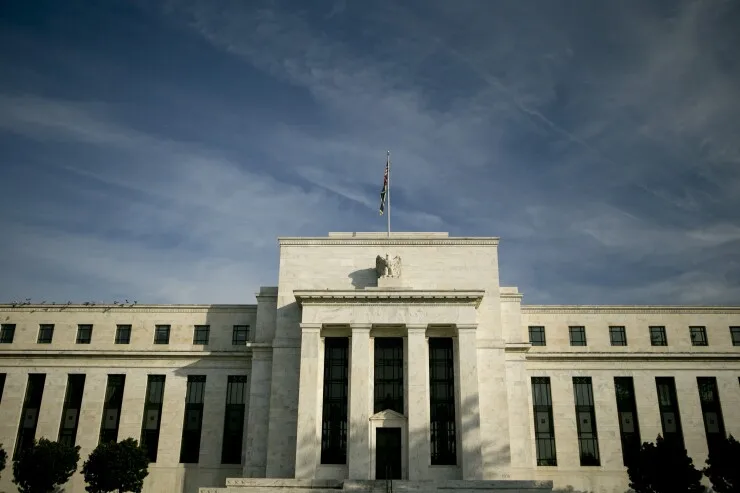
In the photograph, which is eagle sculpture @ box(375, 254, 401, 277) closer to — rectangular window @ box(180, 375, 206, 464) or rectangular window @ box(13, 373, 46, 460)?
rectangular window @ box(180, 375, 206, 464)

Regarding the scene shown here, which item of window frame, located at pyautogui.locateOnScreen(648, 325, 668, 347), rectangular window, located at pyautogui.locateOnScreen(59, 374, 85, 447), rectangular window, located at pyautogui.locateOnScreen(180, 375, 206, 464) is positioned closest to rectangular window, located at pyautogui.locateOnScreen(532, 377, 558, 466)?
window frame, located at pyautogui.locateOnScreen(648, 325, 668, 347)

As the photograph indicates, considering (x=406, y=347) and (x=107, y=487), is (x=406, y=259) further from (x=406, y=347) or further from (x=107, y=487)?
(x=107, y=487)

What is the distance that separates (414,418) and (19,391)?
32.4 meters

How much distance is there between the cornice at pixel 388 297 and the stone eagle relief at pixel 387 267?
8.59ft

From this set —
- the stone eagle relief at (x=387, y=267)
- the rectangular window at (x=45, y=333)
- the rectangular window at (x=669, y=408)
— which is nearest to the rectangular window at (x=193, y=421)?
the rectangular window at (x=45, y=333)

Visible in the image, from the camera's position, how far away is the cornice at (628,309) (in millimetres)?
53250

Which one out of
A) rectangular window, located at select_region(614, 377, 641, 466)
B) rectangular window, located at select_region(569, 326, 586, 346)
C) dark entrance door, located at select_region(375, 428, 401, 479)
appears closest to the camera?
dark entrance door, located at select_region(375, 428, 401, 479)

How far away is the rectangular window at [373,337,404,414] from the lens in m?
45.9

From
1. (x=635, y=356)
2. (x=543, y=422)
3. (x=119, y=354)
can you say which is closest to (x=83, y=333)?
(x=119, y=354)

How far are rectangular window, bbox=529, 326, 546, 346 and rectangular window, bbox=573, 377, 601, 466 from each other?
12.7 ft

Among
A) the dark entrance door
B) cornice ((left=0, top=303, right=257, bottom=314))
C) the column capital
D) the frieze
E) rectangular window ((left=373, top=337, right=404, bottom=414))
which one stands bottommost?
the dark entrance door

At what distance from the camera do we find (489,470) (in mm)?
44312

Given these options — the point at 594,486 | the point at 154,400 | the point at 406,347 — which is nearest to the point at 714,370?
the point at 594,486

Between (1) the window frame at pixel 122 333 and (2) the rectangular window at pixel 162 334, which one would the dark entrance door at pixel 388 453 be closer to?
(2) the rectangular window at pixel 162 334
